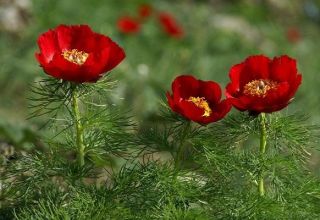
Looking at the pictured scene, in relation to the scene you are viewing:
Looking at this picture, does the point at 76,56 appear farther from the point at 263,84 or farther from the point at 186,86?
the point at 263,84

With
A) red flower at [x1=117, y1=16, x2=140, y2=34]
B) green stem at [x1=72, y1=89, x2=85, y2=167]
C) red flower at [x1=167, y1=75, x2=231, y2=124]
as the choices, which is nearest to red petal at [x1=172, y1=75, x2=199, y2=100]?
red flower at [x1=167, y1=75, x2=231, y2=124]

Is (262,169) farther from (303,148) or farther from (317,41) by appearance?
(317,41)

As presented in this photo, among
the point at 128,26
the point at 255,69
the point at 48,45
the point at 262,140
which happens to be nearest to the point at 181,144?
the point at 262,140

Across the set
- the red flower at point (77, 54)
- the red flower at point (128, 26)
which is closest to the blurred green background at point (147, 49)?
the red flower at point (128, 26)

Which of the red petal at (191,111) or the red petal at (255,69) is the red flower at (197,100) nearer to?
the red petal at (191,111)

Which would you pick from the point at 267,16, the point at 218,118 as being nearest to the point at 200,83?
the point at 218,118

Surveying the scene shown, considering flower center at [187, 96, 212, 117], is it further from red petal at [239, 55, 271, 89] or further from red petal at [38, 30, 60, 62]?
red petal at [38, 30, 60, 62]

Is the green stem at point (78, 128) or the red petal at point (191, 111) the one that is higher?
the red petal at point (191, 111)
